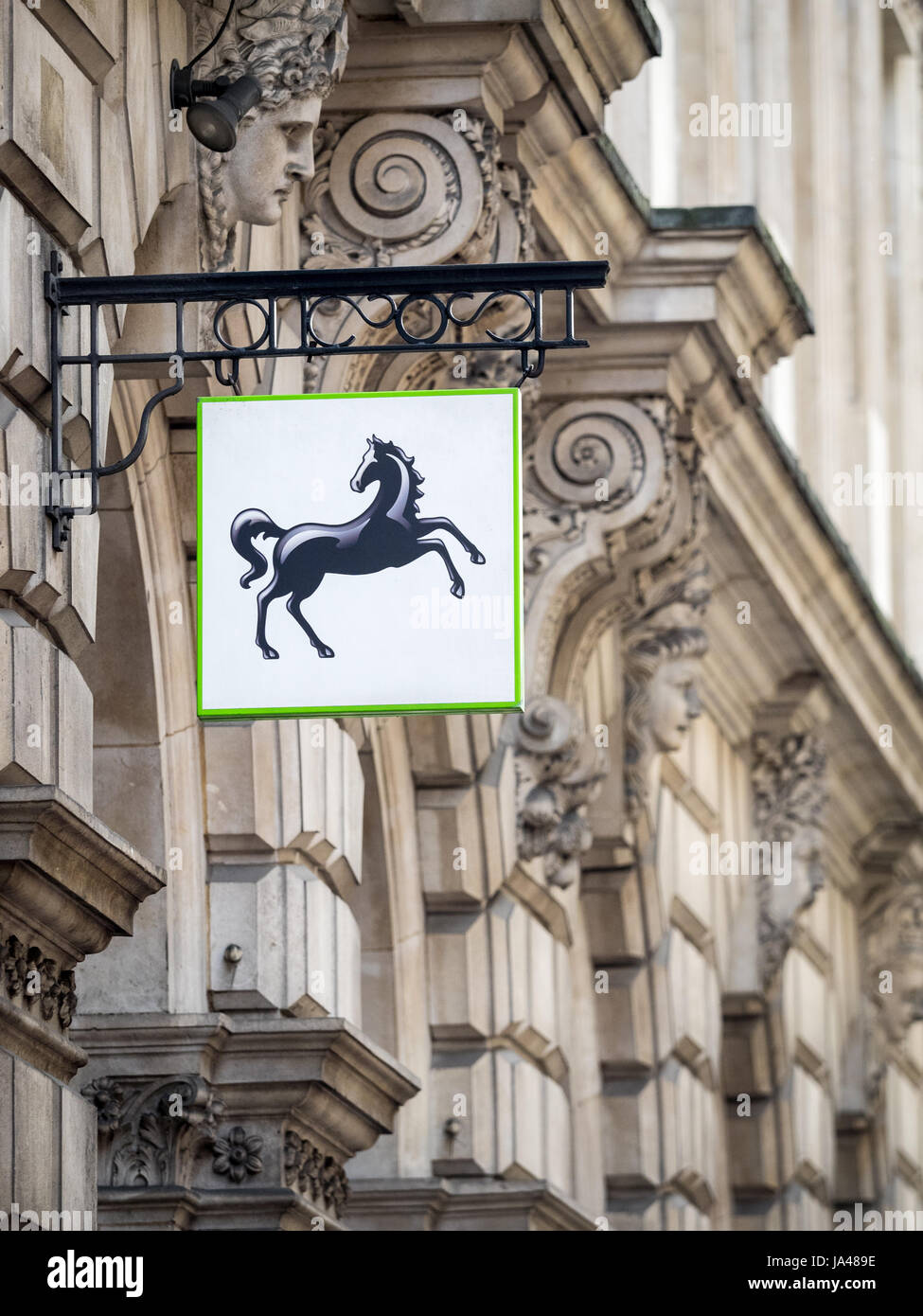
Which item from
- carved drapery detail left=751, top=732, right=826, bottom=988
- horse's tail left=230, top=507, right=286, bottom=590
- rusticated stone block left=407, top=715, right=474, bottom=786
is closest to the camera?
horse's tail left=230, top=507, right=286, bottom=590

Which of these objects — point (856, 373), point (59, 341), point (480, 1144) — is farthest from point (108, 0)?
point (856, 373)

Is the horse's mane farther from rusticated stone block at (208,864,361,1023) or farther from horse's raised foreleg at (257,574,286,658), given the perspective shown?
rusticated stone block at (208,864,361,1023)

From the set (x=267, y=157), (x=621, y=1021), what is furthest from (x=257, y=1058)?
(x=621, y=1021)

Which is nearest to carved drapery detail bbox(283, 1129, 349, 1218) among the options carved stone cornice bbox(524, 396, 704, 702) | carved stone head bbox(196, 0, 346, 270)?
carved stone head bbox(196, 0, 346, 270)

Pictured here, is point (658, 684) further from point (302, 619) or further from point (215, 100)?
A: point (302, 619)

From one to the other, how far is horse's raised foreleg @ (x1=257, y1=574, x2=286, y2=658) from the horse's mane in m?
0.45

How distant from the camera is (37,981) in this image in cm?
1030

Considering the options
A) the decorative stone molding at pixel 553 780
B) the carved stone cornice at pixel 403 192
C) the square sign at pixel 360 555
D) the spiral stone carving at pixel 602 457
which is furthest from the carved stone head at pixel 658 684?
the square sign at pixel 360 555

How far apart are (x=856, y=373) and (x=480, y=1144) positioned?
14580 millimetres

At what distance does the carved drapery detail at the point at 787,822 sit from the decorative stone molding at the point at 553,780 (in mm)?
6411

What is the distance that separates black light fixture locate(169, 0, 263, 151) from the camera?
38.9 ft

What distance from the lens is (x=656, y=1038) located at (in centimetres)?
2152

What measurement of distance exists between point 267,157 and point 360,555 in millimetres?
2285
